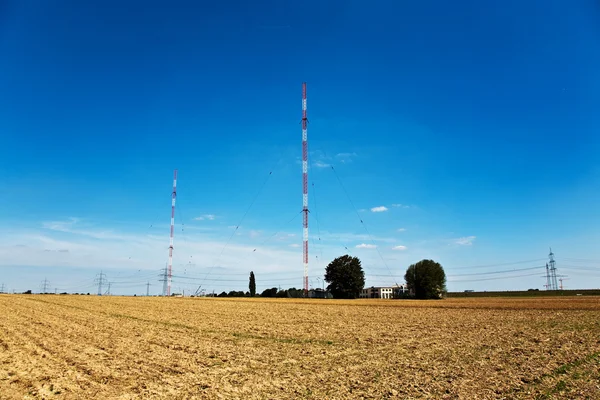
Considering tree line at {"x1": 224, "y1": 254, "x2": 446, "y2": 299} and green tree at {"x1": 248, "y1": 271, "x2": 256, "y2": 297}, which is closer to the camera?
tree line at {"x1": 224, "y1": 254, "x2": 446, "y2": 299}

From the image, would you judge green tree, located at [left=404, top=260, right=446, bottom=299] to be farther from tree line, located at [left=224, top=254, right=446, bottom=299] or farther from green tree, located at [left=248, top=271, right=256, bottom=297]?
green tree, located at [left=248, top=271, right=256, bottom=297]

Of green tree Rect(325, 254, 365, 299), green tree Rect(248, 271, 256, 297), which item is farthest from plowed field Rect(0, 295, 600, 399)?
green tree Rect(248, 271, 256, 297)

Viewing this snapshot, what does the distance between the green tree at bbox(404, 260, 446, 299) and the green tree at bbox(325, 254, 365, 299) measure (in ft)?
82.6

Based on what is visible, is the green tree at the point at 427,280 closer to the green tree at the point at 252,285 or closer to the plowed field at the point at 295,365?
the green tree at the point at 252,285

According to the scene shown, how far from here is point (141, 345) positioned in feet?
63.7

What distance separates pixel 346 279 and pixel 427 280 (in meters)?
32.2

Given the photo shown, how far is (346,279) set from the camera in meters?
135

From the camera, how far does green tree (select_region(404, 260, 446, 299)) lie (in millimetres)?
144875

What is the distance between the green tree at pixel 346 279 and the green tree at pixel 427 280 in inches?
991

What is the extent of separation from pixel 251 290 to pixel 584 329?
146793 mm

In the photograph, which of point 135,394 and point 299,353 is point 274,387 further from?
point 299,353

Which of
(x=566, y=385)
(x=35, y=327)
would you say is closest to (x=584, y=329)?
(x=566, y=385)

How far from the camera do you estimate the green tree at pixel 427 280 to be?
475ft

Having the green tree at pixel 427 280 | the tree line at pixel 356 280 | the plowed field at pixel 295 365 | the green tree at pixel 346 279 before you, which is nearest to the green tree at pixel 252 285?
the tree line at pixel 356 280
